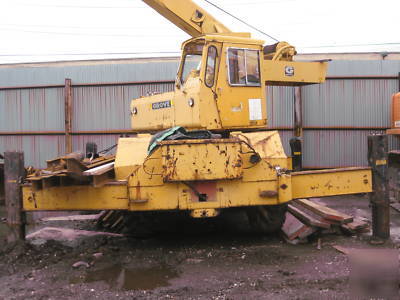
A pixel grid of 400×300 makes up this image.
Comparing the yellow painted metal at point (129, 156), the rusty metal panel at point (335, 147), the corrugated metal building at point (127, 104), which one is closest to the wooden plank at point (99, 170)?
the yellow painted metal at point (129, 156)

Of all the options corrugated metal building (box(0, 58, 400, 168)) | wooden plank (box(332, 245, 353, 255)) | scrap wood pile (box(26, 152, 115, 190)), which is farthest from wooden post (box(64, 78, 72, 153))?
wooden plank (box(332, 245, 353, 255))

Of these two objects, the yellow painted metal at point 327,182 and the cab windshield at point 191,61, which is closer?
the yellow painted metal at point 327,182

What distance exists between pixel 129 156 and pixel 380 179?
3.40 meters

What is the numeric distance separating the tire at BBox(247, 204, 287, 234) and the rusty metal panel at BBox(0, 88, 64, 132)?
906 cm

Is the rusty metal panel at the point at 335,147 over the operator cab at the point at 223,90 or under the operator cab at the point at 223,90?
under

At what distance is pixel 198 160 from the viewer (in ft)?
16.8

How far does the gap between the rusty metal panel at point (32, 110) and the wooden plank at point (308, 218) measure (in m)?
9.15

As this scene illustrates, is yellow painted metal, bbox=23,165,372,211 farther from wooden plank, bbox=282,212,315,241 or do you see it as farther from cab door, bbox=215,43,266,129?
cab door, bbox=215,43,266,129

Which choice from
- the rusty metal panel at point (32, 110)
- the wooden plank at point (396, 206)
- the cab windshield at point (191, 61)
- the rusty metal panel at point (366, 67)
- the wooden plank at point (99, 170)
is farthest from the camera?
the rusty metal panel at point (32, 110)

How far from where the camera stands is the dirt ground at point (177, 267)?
13.7ft

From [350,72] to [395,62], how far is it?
1282 millimetres

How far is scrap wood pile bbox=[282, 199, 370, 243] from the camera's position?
6000 mm

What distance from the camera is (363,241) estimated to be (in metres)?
5.90

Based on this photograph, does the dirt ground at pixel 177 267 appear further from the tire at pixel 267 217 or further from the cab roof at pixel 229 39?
the cab roof at pixel 229 39
